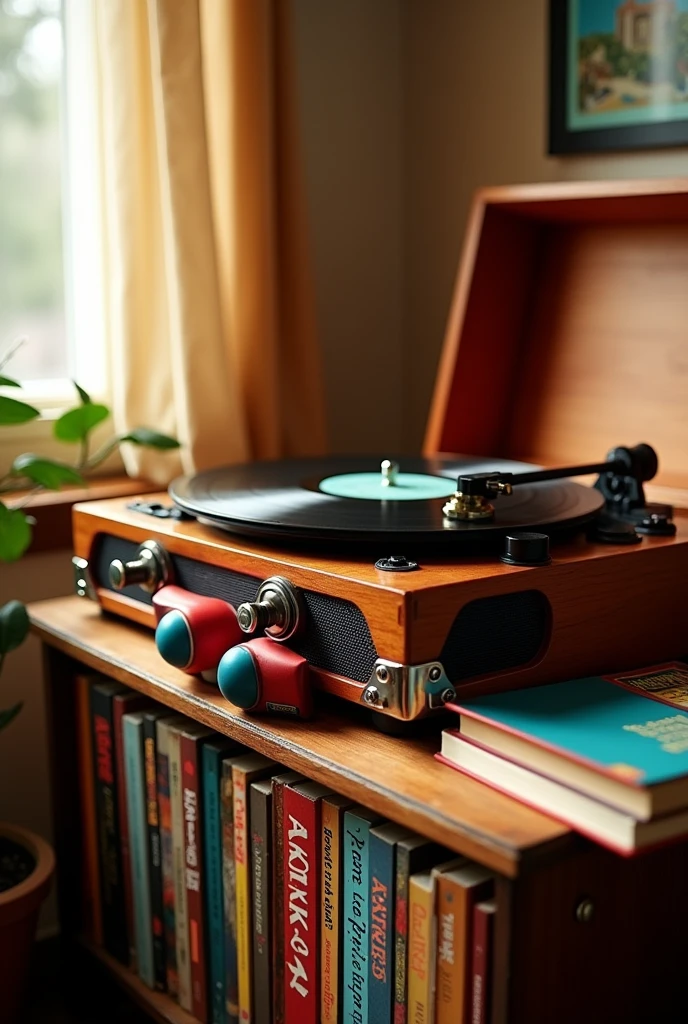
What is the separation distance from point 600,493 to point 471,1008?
0.53 m

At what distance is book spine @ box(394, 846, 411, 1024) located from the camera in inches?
35.5

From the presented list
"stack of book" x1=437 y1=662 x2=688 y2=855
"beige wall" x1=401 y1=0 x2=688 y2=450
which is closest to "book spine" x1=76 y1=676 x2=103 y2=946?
"stack of book" x1=437 y1=662 x2=688 y2=855

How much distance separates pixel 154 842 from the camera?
1232 millimetres

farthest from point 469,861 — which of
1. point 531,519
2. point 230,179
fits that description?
point 230,179

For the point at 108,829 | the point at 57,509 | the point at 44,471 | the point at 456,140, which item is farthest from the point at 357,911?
the point at 456,140

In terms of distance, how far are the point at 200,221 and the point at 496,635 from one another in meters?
0.80

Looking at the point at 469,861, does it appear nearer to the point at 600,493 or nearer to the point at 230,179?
the point at 600,493

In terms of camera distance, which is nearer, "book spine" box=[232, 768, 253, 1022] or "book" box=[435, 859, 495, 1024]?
"book" box=[435, 859, 495, 1024]

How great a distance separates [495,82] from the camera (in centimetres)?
166

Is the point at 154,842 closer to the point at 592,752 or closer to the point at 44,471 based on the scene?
the point at 44,471

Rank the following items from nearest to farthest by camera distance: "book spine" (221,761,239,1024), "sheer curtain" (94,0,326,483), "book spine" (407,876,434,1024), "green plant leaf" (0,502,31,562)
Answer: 1. "book spine" (407,876,434,1024)
2. "book spine" (221,761,239,1024)
3. "green plant leaf" (0,502,31,562)
4. "sheer curtain" (94,0,326,483)

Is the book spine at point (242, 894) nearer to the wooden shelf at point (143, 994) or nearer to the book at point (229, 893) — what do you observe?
the book at point (229, 893)

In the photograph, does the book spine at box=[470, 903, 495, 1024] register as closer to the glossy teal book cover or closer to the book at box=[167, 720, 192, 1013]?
the glossy teal book cover

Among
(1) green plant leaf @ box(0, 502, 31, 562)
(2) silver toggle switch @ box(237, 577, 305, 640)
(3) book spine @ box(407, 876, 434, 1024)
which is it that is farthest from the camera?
(1) green plant leaf @ box(0, 502, 31, 562)
